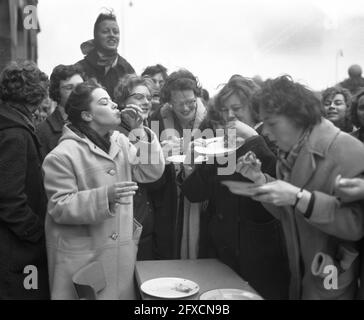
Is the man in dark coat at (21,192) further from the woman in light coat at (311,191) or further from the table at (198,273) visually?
the woman in light coat at (311,191)

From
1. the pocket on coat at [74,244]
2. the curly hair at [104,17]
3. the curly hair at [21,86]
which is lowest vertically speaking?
the pocket on coat at [74,244]

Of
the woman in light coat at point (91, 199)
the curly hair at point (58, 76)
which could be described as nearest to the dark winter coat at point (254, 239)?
the woman in light coat at point (91, 199)

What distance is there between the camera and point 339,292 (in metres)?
2.02

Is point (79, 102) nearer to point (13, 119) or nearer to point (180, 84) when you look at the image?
point (13, 119)

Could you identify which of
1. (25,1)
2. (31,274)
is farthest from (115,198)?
(25,1)

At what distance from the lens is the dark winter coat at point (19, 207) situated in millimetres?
2393

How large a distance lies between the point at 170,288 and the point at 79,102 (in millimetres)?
1161

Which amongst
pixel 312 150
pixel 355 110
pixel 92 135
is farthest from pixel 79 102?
pixel 355 110

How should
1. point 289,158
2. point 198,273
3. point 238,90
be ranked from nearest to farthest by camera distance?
point 289,158 < point 198,273 < point 238,90

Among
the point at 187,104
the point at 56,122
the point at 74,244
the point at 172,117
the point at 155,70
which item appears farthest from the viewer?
the point at 155,70

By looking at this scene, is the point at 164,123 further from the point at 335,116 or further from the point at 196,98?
the point at 335,116

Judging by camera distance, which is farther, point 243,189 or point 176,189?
point 176,189

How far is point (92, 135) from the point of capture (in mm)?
2422
